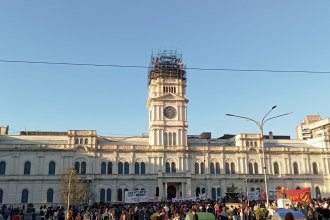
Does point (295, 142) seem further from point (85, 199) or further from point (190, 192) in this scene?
point (85, 199)

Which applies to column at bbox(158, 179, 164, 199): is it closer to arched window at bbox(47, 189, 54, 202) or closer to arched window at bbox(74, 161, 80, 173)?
arched window at bbox(74, 161, 80, 173)

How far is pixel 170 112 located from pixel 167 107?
3.50ft

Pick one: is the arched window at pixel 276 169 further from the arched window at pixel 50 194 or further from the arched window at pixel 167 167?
the arched window at pixel 50 194

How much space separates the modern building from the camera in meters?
58.2

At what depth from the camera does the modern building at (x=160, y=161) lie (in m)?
58.2

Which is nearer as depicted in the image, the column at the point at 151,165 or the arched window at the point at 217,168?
the column at the point at 151,165

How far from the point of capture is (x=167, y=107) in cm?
6544

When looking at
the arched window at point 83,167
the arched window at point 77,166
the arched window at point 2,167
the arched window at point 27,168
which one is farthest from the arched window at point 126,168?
the arched window at point 2,167

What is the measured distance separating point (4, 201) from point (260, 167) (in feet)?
145

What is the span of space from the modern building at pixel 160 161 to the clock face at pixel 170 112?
0.18 m

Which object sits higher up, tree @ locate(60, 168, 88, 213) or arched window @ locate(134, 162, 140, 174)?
arched window @ locate(134, 162, 140, 174)

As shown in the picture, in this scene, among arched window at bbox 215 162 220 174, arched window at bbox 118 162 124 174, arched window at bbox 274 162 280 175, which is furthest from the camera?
arched window at bbox 274 162 280 175

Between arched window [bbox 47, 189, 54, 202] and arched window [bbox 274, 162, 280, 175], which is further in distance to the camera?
arched window [bbox 274, 162, 280, 175]

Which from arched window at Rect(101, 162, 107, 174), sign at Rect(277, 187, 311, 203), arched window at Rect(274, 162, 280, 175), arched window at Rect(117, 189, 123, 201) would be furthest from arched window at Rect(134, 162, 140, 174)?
sign at Rect(277, 187, 311, 203)
